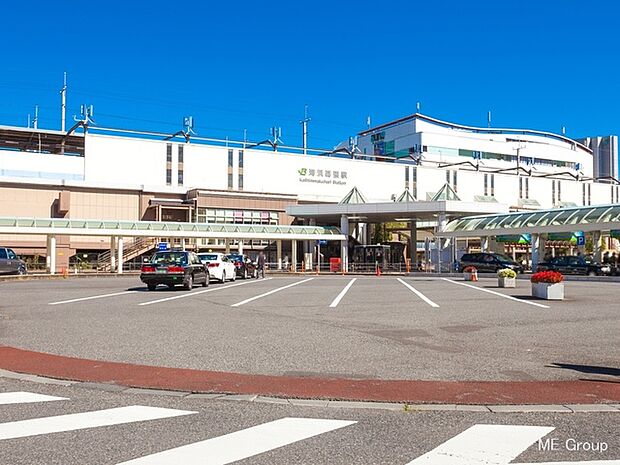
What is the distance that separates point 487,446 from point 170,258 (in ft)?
72.0

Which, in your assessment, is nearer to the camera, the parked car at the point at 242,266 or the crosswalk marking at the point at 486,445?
the crosswalk marking at the point at 486,445

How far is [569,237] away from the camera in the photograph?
160 feet

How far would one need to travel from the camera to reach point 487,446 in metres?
5.38

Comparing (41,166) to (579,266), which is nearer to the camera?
(579,266)

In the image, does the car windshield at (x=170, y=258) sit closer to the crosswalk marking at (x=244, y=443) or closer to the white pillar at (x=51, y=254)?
the crosswalk marking at (x=244, y=443)

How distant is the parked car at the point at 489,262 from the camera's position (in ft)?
147

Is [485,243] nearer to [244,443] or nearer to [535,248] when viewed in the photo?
[535,248]

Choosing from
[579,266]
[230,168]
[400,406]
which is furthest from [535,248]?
[400,406]

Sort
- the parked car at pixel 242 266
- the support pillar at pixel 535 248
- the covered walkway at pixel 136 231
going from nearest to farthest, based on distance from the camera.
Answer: the parked car at pixel 242 266, the covered walkway at pixel 136 231, the support pillar at pixel 535 248

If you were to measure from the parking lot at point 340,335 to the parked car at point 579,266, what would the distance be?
20.6m

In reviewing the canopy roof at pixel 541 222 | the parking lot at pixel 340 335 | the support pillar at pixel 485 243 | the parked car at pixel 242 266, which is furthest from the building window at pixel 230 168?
the parking lot at pixel 340 335

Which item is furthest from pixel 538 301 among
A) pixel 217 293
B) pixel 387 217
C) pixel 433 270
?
pixel 387 217

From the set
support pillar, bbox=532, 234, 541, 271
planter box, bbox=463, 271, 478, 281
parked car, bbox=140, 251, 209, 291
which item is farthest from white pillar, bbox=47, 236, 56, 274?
support pillar, bbox=532, 234, 541, 271

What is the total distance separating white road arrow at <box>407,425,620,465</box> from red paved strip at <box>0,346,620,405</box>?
1.12 metres
